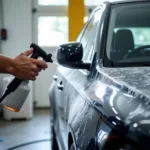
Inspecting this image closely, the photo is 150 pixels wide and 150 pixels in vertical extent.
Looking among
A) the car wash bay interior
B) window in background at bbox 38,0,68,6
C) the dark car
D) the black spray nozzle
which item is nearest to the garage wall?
the car wash bay interior

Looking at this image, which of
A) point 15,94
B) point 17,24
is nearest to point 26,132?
point 17,24

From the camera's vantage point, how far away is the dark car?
49.1 inches

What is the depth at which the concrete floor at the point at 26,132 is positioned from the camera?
457 cm

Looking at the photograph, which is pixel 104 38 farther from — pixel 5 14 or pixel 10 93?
pixel 5 14

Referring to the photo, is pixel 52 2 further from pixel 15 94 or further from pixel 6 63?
pixel 6 63

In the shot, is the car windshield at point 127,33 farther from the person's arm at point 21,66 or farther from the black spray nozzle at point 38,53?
the person's arm at point 21,66

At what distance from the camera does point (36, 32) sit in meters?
6.62

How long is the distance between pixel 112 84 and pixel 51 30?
5.25 m

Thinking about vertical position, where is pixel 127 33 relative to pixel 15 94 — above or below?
above

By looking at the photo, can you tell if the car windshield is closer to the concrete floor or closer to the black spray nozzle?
the black spray nozzle

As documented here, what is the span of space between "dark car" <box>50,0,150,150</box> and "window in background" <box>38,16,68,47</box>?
3816 millimetres

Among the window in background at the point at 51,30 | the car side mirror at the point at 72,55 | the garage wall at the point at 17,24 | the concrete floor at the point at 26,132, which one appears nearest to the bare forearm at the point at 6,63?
the car side mirror at the point at 72,55

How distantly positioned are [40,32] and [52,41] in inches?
11.5

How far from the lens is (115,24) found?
2.31 metres
